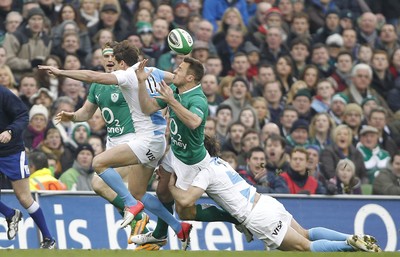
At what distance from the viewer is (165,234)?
61.2 ft

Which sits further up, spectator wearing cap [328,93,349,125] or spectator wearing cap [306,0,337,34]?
spectator wearing cap [306,0,337,34]

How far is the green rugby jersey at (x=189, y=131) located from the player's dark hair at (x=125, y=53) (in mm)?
576

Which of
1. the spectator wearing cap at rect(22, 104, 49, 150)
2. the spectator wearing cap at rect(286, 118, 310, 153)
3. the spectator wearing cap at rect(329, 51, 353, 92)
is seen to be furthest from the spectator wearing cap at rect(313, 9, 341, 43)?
the spectator wearing cap at rect(22, 104, 49, 150)

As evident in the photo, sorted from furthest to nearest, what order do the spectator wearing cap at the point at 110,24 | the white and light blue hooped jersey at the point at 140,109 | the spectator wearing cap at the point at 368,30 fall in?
the spectator wearing cap at the point at 368,30
the spectator wearing cap at the point at 110,24
the white and light blue hooped jersey at the point at 140,109

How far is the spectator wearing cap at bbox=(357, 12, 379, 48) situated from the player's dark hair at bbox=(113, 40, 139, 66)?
9.72 m

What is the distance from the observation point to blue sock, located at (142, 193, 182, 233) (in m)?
18.2

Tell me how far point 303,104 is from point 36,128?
4442 mm

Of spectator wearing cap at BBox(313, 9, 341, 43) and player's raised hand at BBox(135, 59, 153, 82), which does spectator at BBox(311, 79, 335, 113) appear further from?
player's raised hand at BBox(135, 59, 153, 82)

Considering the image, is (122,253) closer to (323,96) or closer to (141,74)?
(141,74)

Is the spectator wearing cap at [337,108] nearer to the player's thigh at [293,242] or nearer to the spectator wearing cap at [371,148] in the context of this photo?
the spectator wearing cap at [371,148]

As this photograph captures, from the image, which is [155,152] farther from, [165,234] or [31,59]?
[31,59]

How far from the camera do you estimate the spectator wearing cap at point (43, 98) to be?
74.2 feet

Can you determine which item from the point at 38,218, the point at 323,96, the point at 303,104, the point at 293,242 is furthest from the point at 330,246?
the point at 323,96

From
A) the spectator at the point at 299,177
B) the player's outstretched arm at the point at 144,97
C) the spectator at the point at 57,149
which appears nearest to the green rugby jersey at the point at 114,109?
the player's outstretched arm at the point at 144,97
